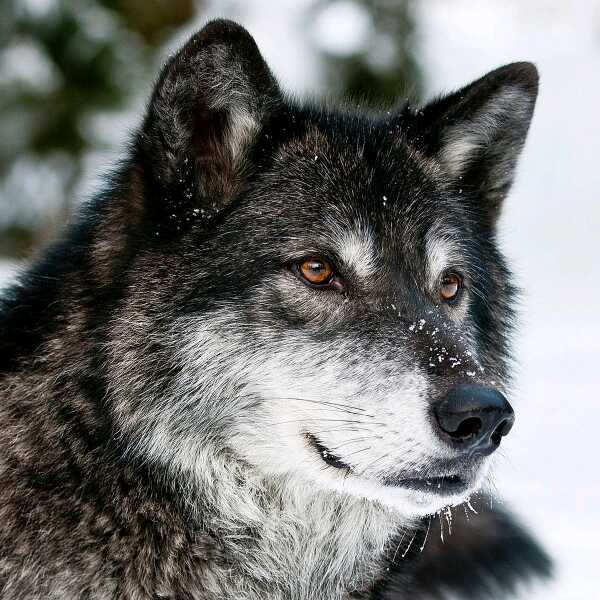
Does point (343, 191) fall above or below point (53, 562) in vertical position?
above

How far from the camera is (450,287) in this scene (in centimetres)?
370

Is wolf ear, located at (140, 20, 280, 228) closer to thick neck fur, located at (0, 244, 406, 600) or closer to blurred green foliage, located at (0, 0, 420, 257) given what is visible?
thick neck fur, located at (0, 244, 406, 600)

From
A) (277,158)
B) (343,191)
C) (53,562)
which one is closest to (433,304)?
(343,191)

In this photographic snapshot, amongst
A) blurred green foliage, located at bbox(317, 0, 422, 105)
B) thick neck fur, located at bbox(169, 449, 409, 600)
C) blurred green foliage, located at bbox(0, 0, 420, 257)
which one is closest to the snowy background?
blurred green foliage, located at bbox(317, 0, 422, 105)

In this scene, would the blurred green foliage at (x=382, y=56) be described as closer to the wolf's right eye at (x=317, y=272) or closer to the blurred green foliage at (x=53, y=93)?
the blurred green foliage at (x=53, y=93)

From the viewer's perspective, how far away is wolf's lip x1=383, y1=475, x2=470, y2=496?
10.2ft

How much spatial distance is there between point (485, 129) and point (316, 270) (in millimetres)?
1162

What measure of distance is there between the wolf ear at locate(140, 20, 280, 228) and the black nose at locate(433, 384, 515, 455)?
1.11 meters

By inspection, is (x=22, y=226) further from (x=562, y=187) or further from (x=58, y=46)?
(x=562, y=187)

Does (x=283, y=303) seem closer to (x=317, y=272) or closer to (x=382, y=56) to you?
(x=317, y=272)

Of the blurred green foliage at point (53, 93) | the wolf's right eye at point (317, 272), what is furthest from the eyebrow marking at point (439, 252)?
the blurred green foliage at point (53, 93)

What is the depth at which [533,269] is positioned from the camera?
17.3 metres

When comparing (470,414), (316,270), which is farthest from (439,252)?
(470,414)

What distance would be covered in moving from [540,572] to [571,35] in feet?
87.8
